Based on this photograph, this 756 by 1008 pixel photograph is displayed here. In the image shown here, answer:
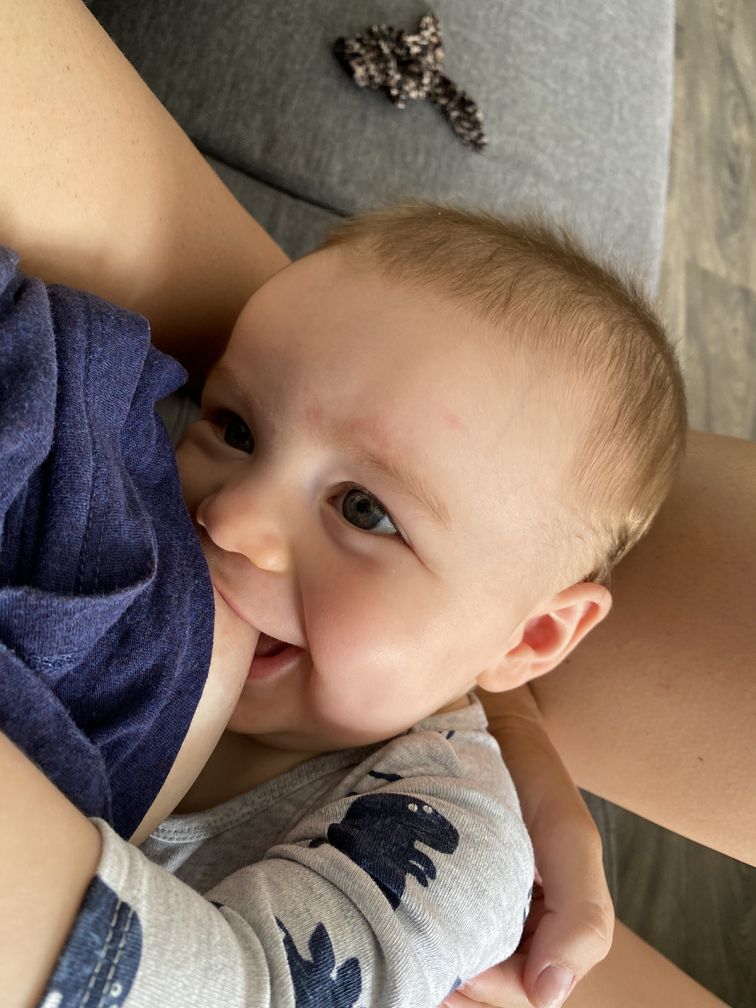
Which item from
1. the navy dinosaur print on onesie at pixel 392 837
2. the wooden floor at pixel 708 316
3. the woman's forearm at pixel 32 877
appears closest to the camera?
the woman's forearm at pixel 32 877

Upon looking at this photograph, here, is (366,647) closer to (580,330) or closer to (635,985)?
(580,330)

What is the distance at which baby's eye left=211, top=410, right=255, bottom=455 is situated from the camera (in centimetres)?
82

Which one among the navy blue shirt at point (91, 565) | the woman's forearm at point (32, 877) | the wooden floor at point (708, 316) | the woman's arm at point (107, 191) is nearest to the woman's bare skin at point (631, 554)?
the woman's arm at point (107, 191)

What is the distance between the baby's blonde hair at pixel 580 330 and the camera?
79cm

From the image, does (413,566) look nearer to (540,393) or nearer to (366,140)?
(540,393)

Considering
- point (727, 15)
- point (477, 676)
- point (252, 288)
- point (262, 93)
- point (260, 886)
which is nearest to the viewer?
point (260, 886)

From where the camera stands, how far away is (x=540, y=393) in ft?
2.52

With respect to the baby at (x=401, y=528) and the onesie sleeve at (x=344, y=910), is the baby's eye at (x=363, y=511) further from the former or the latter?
the onesie sleeve at (x=344, y=910)

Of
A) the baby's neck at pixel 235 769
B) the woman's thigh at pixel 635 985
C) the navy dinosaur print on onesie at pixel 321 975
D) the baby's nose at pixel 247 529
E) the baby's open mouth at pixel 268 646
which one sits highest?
the baby's nose at pixel 247 529

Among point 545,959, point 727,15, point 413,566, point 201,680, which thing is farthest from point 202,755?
point 727,15

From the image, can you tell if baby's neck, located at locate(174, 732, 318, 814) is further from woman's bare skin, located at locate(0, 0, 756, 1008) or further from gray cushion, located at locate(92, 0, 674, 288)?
gray cushion, located at locate(92, 0, 674, 288)

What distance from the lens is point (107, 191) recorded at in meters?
0.76

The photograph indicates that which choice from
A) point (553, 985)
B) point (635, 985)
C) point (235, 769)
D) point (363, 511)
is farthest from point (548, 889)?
point (363, 511)

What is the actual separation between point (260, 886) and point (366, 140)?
1.09 metres
